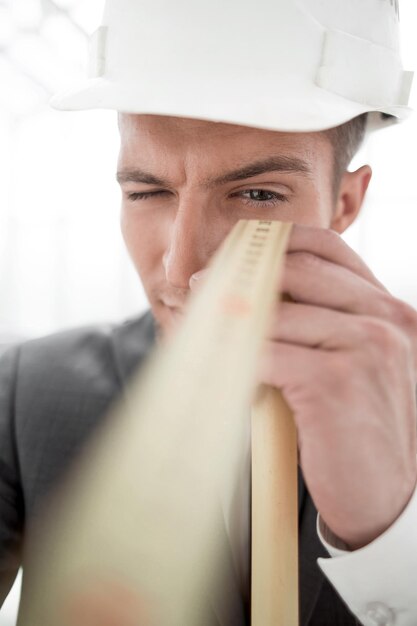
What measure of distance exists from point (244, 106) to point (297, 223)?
187mm

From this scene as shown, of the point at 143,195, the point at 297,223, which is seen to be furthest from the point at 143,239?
the point at 297,223

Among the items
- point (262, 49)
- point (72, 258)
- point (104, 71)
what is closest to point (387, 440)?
point (262, 49)

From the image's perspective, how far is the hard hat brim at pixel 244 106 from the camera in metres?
0.85

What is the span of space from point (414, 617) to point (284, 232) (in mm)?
547

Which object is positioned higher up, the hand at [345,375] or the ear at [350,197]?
the ear at [350,197]

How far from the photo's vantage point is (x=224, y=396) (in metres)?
0.60

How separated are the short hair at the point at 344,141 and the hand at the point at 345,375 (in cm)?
44

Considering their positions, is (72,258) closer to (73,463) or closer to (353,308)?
(73,463)

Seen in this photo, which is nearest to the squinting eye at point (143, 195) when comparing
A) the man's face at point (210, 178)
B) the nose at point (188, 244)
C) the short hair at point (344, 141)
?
the man's face at point (210, 178)

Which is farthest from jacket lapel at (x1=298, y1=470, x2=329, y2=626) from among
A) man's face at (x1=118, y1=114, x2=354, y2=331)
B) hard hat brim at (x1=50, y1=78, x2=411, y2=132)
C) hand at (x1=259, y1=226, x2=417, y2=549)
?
hard hat brim at (x1=50, y1=78, x2=411, y2=132)

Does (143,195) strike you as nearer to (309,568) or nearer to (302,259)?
(302,259)

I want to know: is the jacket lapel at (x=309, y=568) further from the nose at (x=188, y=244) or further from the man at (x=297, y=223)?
the nose at (x=188, y=244)

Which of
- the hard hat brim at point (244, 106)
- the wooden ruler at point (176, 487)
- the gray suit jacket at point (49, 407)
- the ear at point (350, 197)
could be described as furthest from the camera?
the gray suit jacket at point (49, 407)

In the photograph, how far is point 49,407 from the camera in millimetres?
1320
